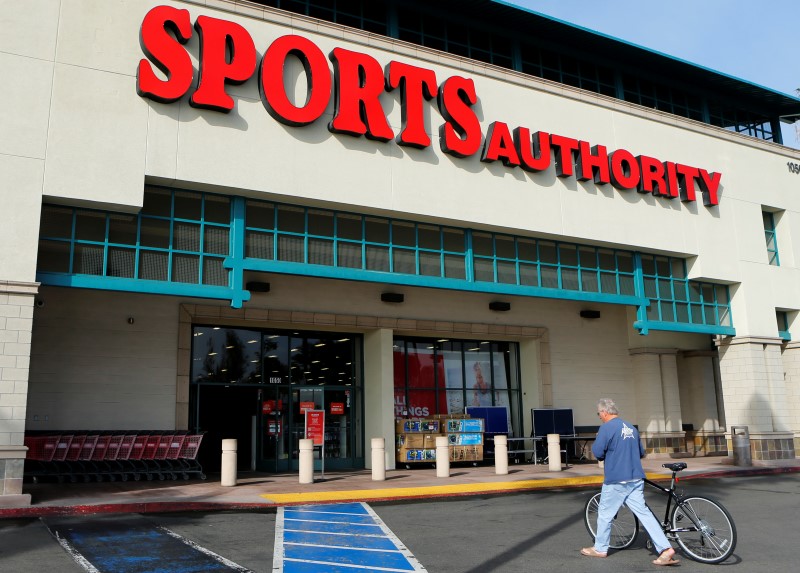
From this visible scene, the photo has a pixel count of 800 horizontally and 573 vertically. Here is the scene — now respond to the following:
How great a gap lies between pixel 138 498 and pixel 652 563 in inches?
393

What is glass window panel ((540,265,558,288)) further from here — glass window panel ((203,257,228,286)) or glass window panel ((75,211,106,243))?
glass window panel ((75,211,106,243))

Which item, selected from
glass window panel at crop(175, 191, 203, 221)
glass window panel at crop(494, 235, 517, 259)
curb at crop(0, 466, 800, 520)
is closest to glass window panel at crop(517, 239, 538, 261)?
glass window panel at crop(494, 235, 517, 259)

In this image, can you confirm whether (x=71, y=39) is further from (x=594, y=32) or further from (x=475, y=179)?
(x=594, y=32)

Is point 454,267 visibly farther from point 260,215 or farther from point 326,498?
point 326,498

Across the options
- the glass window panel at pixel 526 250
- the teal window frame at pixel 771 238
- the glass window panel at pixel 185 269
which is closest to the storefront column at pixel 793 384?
the teal window frame at pixel 771 238

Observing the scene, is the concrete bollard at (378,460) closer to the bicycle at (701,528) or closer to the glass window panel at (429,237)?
the glass window panel at (429,237)

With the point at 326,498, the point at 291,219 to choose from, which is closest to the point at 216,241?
the point at 291,219

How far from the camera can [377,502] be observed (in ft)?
49.3

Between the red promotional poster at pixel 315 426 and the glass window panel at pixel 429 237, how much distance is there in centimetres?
519

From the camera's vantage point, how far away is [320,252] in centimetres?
1836

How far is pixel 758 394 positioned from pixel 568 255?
338 inches

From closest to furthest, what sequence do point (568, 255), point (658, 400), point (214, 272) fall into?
point (214, 272)
point (568, 255)
point (658, 400)

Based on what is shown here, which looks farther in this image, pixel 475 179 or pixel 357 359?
pixel 357 359

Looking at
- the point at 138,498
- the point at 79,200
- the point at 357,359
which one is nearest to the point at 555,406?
the point at 357,359
